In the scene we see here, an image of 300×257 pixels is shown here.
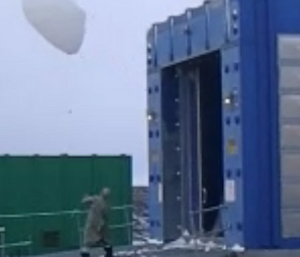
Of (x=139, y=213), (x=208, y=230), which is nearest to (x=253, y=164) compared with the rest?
(x=208, y=230)

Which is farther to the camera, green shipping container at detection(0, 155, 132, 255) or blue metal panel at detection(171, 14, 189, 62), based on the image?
green shipping container at detection(0, 155, 132, 255)

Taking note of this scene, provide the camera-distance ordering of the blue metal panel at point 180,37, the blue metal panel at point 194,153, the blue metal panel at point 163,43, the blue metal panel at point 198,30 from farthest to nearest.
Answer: the blue metal panel at point 194,153
the blue metal panel at point 163,43
the blue metal panel at point 180,37
the blue metal panel at point 198,30

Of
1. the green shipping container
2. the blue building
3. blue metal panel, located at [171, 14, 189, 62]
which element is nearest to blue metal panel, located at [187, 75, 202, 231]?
blue metal panel, located at [171, 14, 189, 62]

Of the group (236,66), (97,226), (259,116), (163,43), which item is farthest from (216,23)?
(97,226)

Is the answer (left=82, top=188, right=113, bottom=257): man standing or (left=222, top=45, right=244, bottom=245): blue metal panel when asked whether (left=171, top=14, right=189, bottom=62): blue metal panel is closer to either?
(left=222, top=45, right=244, bottom=245): blue metal panel

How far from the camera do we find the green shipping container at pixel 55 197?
24.0 metres

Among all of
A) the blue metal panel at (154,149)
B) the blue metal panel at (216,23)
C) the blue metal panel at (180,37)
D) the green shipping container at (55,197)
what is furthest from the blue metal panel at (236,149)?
the green shipping container at (55,197)

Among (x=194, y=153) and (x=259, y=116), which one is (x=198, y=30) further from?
(x=194, y=153)

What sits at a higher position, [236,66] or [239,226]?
[236,66]

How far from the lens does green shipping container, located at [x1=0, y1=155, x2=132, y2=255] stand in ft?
78.6

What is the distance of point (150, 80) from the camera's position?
17.1 metres

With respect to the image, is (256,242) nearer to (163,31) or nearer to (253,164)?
(253,164)

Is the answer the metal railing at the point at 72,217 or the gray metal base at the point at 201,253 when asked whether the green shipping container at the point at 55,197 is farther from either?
the gray metal base at the point at 201,253

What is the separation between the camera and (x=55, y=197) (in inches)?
979
